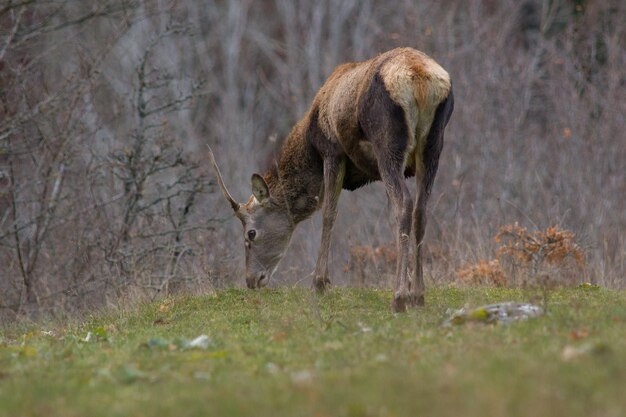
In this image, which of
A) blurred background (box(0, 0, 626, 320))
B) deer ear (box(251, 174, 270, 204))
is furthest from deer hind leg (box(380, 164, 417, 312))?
blurred background (box(0, 0, 626, 320))

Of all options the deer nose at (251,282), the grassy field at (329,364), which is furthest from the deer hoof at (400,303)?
the deer nose at (251,282)

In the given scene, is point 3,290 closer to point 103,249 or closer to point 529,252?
point 103,249

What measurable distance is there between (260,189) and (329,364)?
609 cm

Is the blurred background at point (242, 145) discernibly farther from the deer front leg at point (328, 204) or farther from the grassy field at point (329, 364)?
the grassy field at point (329, 364)

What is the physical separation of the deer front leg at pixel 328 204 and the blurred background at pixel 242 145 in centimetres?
154

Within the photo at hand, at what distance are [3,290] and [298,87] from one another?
16.7 metres

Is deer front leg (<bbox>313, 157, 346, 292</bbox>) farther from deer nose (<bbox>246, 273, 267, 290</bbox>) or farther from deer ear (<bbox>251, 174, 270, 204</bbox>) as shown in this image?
deer nose (<bbox>246, 273, 267, 290</bbox>)

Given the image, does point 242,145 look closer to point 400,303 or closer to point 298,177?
point 298,177

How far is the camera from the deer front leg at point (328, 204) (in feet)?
36.9

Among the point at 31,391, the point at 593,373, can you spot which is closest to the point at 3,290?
the point at 31,391

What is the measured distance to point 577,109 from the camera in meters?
21.1

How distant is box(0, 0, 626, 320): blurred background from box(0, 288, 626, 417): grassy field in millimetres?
3364

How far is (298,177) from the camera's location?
12227mm

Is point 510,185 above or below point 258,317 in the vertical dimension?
below
